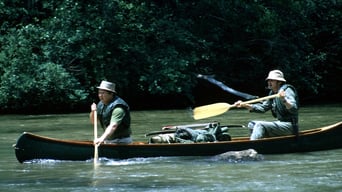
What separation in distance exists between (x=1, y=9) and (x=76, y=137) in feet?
29.6

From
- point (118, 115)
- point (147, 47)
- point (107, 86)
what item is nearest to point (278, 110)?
point (118, 115)

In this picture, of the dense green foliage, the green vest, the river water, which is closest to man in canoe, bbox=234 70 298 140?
the river water

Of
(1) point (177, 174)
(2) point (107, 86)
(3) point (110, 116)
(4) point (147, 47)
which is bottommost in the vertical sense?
(1) point (177, 174)

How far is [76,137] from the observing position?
44.7 feet

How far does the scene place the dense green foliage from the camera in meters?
20.5

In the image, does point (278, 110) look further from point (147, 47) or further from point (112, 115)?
point (147, 47)

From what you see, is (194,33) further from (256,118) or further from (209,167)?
(209,167)

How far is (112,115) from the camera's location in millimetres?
9852

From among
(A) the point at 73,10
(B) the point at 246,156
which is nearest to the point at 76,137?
(B) the point at 246,156

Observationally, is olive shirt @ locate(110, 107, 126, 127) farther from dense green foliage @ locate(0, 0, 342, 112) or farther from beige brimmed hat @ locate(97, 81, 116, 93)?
dense green foliage @ locate(0, 0, 342, 112)

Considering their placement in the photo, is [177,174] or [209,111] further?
[209,111]

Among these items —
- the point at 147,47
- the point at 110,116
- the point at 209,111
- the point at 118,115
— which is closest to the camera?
the point at 118,115

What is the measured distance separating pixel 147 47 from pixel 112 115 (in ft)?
39.0

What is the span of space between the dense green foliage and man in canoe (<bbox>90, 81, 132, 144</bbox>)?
10.2 meters
